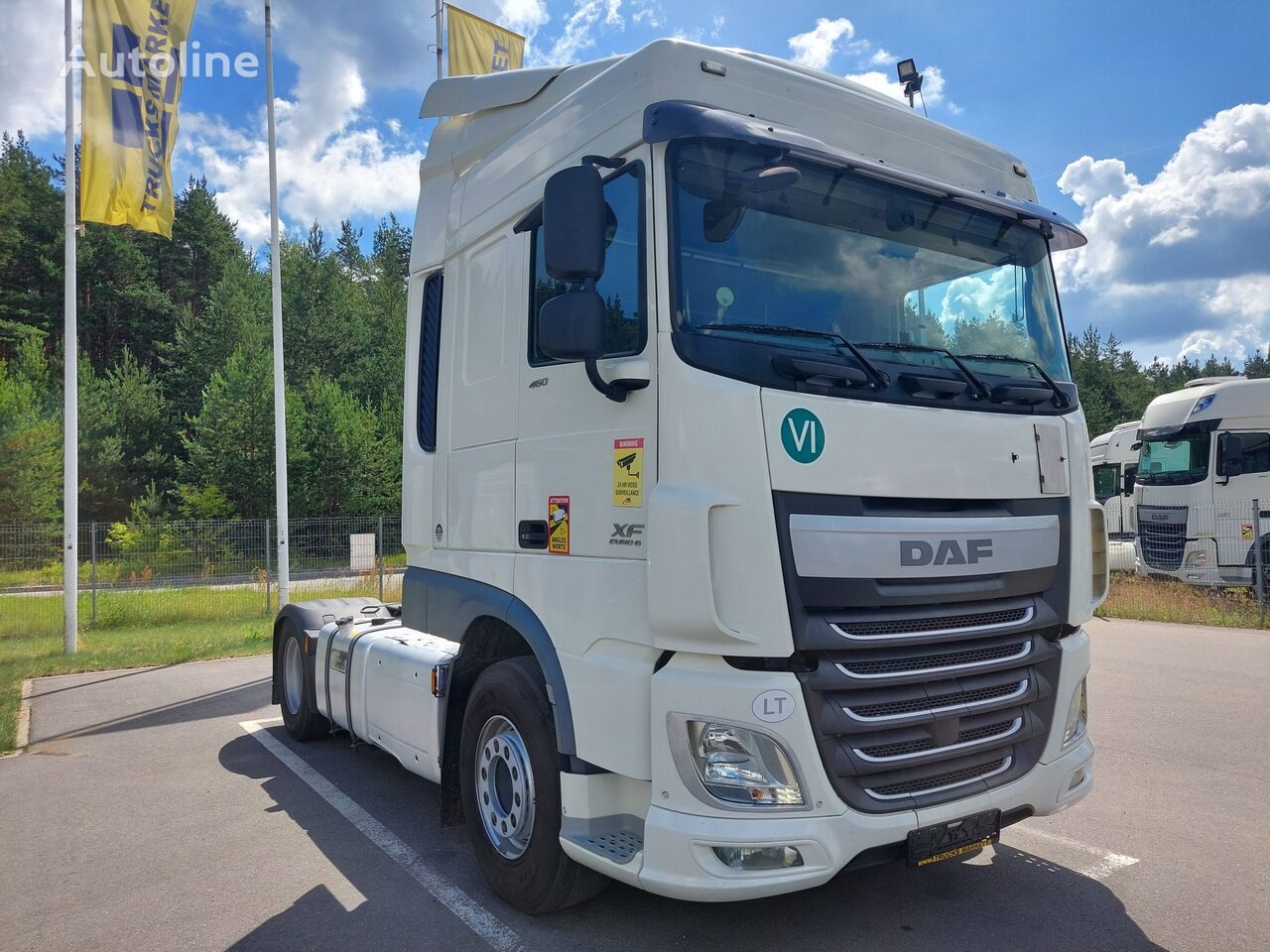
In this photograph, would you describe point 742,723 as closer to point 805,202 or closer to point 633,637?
point 633,637

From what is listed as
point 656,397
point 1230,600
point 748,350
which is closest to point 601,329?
point 656,397

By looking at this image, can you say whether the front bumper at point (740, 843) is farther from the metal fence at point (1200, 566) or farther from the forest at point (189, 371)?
the forest at point (189, 371)

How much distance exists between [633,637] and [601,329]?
112 centimetres

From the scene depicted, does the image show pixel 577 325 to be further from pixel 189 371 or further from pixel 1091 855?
pixel 189 371

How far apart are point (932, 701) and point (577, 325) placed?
190cm

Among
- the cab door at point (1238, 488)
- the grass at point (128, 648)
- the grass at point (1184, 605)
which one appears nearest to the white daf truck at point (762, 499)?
the grass at point (128, 648)

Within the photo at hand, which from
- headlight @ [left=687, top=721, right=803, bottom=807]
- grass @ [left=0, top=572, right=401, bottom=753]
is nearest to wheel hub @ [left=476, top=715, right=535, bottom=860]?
headlight @ [left=687, top=721, right=803, bottom=807]

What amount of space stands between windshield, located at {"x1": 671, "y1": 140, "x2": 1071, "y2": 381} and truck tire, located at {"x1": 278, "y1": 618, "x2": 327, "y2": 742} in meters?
4.79

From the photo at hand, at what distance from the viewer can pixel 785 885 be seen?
296cm

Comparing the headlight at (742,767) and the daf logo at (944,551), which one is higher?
the daf logo at (944,551)

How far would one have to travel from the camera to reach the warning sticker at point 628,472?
3264 mm

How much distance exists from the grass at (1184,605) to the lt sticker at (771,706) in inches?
485

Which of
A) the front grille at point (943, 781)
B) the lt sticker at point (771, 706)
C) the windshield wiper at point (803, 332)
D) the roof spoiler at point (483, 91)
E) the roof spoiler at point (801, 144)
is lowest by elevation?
the front grille at point (943, 781)

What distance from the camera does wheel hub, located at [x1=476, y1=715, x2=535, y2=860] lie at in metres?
3.81
